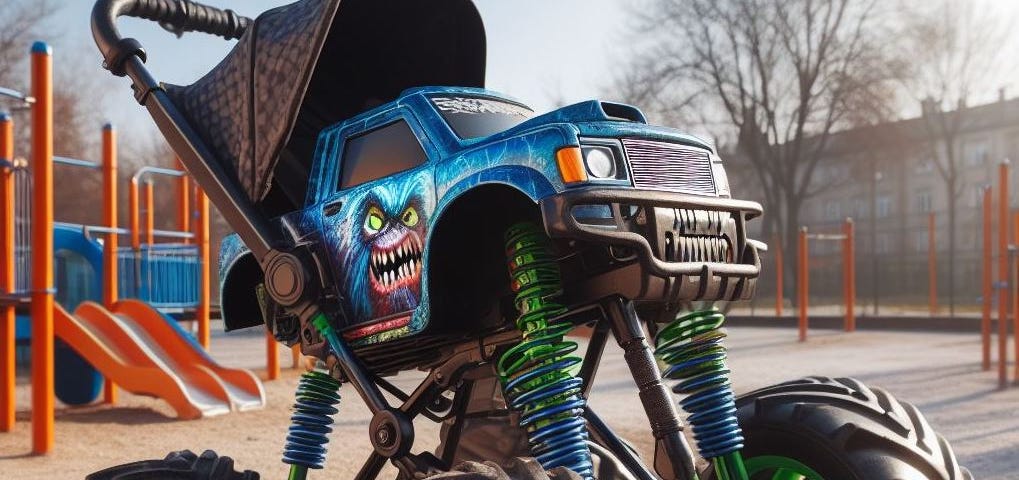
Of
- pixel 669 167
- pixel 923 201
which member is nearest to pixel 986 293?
pixel 669 167

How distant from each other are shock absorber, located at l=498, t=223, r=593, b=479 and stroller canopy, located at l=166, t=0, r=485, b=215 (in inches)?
39.0

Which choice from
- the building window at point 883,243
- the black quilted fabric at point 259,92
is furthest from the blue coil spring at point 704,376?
the building window at point 883,243

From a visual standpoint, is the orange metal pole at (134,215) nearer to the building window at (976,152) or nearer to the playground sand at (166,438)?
the playground sand at (166,438)

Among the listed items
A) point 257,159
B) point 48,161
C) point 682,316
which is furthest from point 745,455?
point 48,161

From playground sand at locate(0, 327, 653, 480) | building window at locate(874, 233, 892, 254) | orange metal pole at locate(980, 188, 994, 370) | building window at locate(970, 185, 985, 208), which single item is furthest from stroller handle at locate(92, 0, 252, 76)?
building window at locate(874, 233, 892, 254)

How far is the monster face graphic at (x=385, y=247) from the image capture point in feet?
8.60

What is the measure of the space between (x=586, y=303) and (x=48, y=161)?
591 cm

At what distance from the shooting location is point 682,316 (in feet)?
9.14

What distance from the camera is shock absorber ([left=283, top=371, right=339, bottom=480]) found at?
122 inches

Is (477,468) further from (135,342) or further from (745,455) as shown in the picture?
(135,342)

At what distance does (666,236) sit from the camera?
238 cm

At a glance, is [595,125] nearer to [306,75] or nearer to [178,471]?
[306,75]

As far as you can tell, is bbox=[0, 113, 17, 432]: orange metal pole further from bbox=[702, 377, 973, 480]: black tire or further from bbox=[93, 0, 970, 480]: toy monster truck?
bbox=[702, 377, 973, 480]: black tire

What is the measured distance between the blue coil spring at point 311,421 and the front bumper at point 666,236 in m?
1.13
